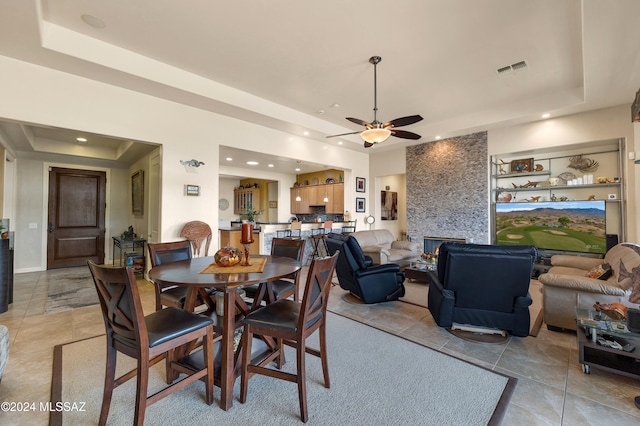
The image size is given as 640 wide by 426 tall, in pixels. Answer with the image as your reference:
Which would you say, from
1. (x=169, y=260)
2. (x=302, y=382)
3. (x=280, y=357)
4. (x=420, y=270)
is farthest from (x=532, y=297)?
(x=169, y=260)

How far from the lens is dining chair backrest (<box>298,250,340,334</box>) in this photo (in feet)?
5.82

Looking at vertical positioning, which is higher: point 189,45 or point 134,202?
point 189,45

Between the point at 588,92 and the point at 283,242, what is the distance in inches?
201

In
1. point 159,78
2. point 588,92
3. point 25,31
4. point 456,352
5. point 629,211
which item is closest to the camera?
point 456,352

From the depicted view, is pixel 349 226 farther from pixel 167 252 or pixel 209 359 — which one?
pixel 209 359

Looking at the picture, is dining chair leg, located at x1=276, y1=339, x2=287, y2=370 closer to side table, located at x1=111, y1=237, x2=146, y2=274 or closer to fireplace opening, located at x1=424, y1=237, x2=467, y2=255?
side table, located at x1=111, y1=237, x2=146, y2=274

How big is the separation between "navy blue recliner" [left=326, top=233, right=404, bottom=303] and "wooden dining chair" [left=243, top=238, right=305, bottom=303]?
0.83 meters

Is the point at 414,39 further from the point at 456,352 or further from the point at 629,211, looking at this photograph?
the point at 629,211

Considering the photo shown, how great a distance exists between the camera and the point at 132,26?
311 cm

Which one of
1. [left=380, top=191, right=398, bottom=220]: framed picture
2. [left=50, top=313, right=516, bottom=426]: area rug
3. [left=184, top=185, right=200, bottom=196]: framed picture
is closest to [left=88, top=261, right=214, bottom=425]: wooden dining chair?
[left=50, top=313, right=516, bottom=426]: area rug

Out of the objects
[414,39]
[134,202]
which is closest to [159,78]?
[414,39]

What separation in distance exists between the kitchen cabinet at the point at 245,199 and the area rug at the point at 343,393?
8062mm

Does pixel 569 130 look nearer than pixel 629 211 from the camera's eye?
No

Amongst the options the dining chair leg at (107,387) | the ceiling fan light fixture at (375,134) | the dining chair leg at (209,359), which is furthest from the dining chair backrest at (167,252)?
the ceiling fan light fixture at (375,134)
